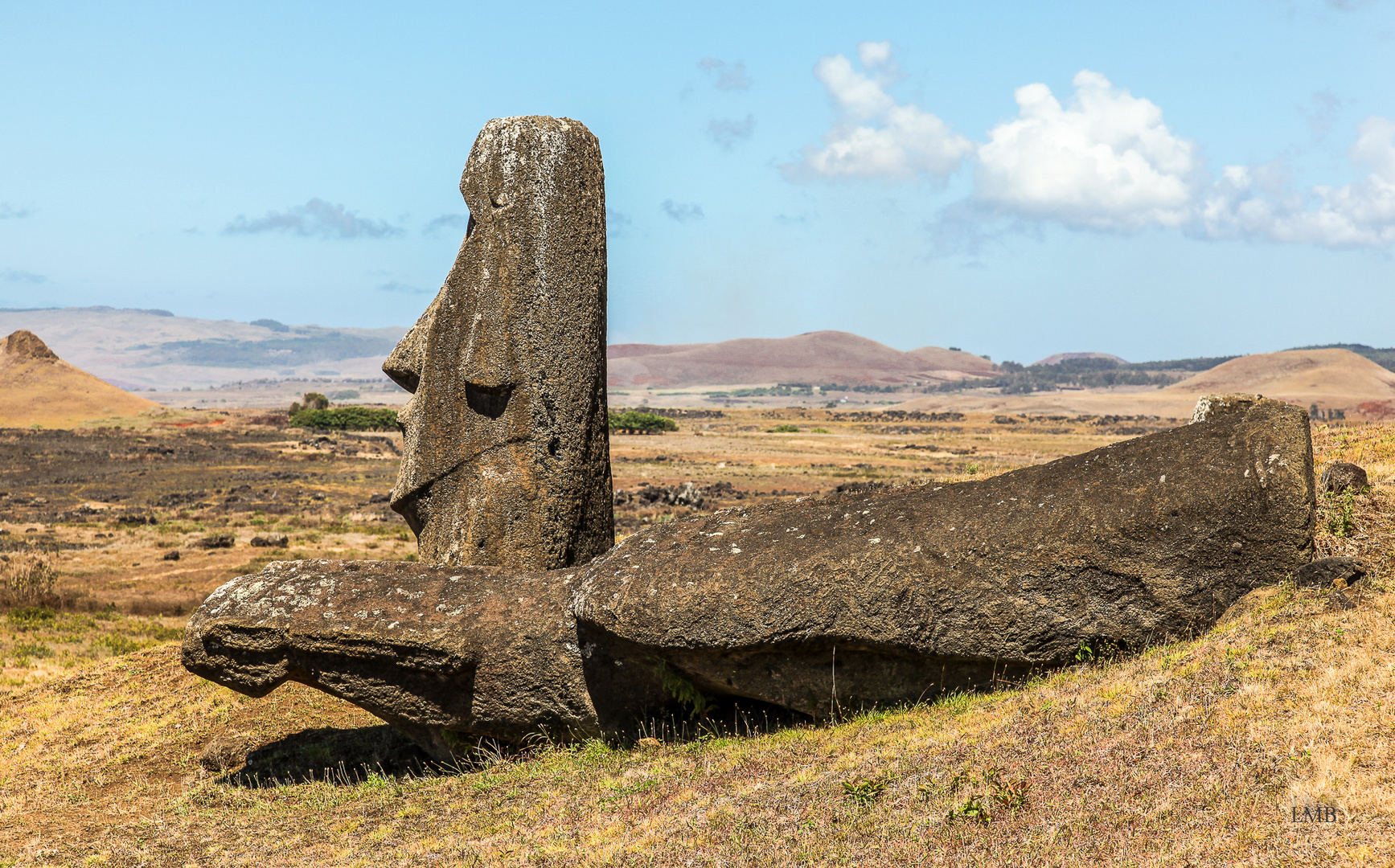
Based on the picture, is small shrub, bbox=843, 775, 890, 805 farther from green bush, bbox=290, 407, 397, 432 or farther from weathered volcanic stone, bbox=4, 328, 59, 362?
weathered volcanic stone, bbox=4, 328, 59, 362

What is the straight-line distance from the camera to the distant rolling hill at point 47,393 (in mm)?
79750

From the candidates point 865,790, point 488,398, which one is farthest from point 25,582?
point 865,790

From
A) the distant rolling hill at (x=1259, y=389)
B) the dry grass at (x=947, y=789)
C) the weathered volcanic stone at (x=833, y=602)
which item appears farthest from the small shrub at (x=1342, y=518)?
the distant rolling hill at (x=1259, y=389)

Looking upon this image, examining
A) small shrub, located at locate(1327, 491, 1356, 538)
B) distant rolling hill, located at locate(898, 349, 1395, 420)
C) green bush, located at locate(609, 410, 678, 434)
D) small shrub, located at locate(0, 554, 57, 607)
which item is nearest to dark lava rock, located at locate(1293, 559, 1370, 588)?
small shrub, located at locate(1327, 491, 1356, 538)

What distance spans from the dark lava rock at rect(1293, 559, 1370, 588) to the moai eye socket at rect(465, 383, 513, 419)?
692cm

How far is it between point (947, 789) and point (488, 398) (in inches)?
235

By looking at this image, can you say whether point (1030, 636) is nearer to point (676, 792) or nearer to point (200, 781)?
point (676, 792)

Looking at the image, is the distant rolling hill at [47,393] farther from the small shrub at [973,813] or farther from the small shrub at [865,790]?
the small shrub at [973,813]

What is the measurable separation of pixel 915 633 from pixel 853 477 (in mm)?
39809

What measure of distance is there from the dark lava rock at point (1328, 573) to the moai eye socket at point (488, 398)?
6.92 meters

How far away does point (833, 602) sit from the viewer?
7.60 metres

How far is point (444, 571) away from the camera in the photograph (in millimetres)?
9352

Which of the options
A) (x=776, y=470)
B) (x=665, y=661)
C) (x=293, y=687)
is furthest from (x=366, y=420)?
(x=665, y=661)

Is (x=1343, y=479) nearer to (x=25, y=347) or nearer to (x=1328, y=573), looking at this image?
(x=1328, y=573)
